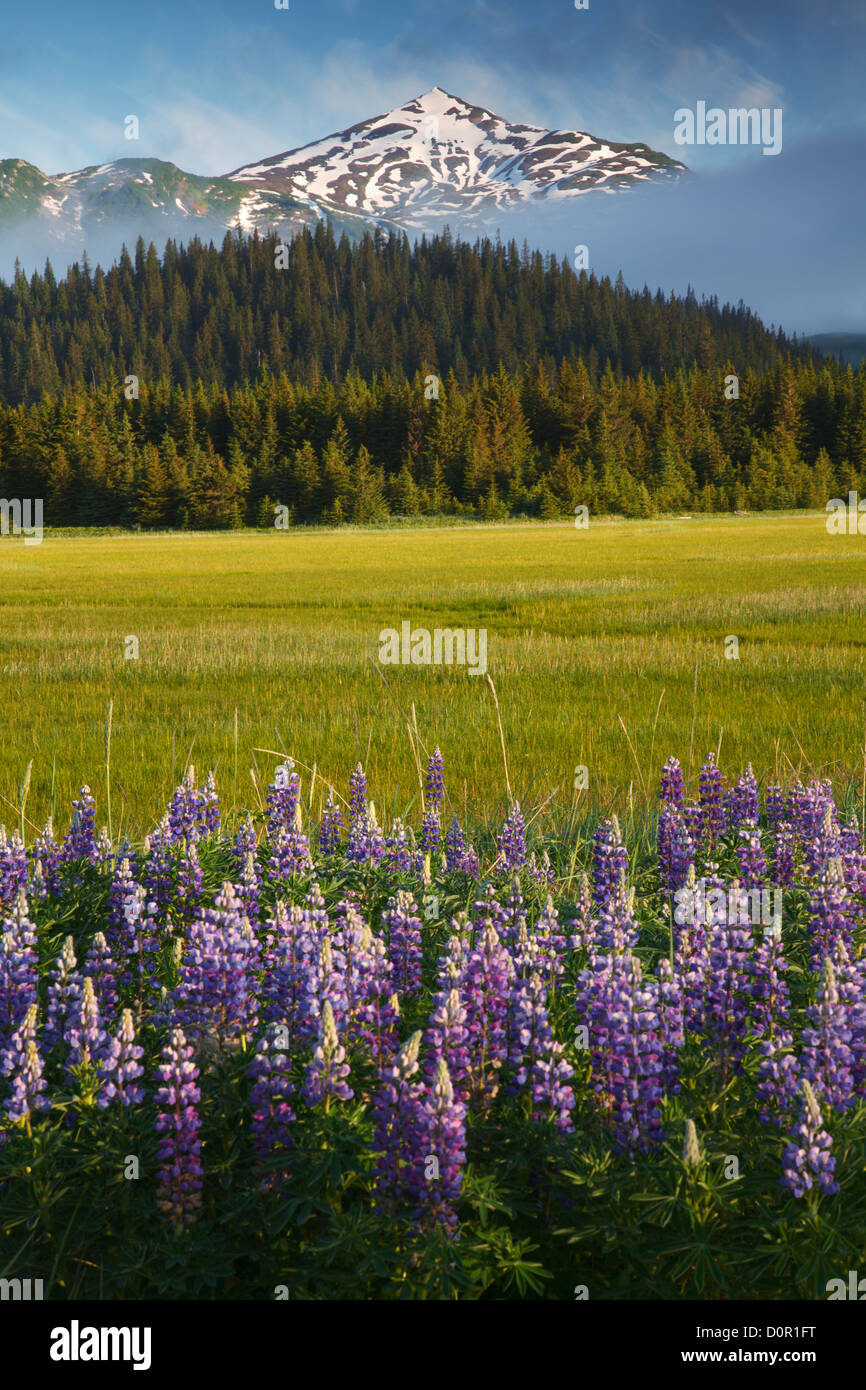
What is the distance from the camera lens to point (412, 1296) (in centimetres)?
247

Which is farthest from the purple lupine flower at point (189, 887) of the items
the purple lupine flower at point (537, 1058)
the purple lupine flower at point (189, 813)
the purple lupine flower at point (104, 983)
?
the purple lupine flower at point (537, 1058)

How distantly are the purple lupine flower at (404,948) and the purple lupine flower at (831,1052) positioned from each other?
142 centimetres

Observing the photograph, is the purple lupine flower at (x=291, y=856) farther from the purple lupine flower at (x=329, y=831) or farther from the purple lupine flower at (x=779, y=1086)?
the purple lupine flower at (x=779, y=1086)

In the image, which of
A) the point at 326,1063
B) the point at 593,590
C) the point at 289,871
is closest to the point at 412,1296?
the point at 326,1063

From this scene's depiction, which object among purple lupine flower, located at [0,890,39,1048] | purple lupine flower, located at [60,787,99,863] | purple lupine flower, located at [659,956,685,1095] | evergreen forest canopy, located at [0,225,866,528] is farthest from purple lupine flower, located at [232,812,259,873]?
evergreen forest canopy, located at [0,225,866,528]

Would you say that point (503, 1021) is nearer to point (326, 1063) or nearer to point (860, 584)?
point (326, 1063)

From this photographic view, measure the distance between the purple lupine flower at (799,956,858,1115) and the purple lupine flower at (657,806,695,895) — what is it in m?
2.04

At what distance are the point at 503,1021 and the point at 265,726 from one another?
29.2 feet

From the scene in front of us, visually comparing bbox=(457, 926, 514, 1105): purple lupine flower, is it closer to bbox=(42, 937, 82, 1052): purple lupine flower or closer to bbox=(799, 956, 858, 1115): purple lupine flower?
bbox=(799, 956, 858, 1115): purple lupine flower

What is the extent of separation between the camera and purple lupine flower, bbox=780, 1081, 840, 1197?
2451mm

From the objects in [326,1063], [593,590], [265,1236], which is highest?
[593,590]

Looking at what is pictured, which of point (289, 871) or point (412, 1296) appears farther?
point (289, 871)

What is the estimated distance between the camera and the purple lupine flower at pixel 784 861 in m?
5.20

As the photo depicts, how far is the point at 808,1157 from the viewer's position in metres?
2.55
